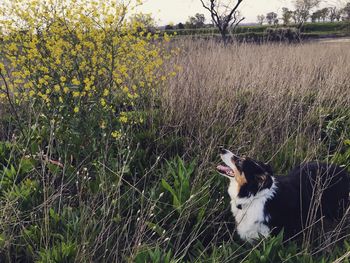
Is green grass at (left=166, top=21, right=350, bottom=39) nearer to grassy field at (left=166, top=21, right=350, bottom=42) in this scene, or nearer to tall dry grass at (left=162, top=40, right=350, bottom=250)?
grassy field at (left=166, top=21, right=350, bottom=42)

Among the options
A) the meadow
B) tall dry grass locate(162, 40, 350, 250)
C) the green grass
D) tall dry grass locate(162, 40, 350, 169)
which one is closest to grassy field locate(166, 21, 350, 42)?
the green grass

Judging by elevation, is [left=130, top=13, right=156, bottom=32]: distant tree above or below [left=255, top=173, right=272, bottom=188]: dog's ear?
above

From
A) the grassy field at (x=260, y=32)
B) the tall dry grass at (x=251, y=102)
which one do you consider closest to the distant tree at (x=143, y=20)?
the tall dry grass at (x=251, y=102)

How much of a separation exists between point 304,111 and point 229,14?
36.8 feet

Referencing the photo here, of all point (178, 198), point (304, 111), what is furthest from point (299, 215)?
point (304, 111)

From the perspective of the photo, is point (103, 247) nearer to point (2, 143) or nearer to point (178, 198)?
point (178, 198)

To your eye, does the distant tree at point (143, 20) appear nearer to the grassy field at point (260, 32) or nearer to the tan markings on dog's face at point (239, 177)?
the tan markings on dog's face at point (239, 177)

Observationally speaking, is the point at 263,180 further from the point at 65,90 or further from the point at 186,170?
the point at 65,90

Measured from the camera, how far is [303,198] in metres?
2.88

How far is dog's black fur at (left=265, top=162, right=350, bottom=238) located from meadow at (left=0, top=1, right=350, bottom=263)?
154mm

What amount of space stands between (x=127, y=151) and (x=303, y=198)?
1.64 m

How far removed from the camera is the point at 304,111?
444 centimetres

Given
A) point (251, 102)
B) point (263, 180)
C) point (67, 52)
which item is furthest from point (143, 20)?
point (263, 180)

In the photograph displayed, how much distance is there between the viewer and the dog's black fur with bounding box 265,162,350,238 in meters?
2.73
